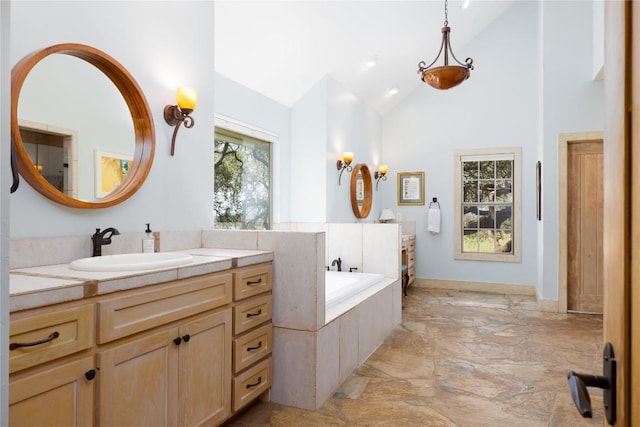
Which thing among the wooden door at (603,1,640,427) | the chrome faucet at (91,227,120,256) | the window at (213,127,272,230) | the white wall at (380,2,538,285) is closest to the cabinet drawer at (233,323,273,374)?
the chrome faucet at (91,227,120,256)

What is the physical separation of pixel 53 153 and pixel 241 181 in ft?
8.13

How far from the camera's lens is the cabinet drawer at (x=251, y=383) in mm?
2260

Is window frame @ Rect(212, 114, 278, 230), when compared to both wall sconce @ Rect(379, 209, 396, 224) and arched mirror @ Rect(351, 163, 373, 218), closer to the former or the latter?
arched mirror @ Rect(351, 163, 373, 218)

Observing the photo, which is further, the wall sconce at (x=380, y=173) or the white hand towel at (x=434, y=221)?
the wall sconce at (x=380, y=173)

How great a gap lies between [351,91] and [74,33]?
4.18 meters

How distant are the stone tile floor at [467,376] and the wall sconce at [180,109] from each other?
1.78 metres

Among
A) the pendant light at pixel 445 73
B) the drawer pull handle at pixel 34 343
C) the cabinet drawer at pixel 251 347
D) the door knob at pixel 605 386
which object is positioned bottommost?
the cabinet drawer at pixel 251 347

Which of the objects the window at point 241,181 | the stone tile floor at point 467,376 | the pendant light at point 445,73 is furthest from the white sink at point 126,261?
the pendant light at point 445,73

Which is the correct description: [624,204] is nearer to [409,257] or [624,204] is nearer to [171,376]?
[171,376]

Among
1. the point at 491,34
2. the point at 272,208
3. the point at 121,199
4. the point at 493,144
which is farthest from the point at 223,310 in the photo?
the point at 491,34

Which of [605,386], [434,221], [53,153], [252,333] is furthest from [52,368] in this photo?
[434,221]

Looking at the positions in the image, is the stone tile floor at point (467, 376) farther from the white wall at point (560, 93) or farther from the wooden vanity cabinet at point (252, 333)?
the white wall at point (560, 93)

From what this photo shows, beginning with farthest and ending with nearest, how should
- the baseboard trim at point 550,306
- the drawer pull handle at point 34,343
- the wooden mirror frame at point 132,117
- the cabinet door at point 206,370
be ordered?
the baseboard trim at point 550,306, the cabinet door at point 206,370, the wooden mirror frame at point 132,117, the drawer pull handle at point 34,343

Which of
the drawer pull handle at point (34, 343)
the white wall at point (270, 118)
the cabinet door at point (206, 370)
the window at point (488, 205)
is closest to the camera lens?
the drawer pull handle at point (34, 343)
